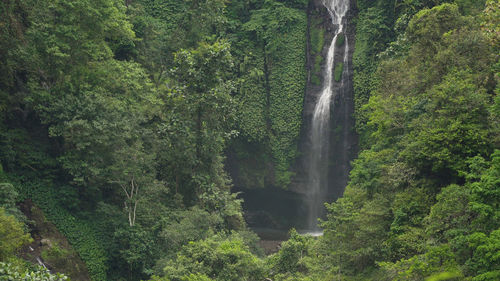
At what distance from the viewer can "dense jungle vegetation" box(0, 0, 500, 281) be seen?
1079 cm

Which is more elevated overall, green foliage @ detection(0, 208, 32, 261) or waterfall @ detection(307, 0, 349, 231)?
waterfall @ detection(307, 0, 349, 231)

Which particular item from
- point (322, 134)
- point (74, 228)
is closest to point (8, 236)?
point (74, 228)

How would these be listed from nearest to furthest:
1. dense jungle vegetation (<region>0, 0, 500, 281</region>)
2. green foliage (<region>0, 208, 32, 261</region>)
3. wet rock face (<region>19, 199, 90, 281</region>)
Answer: dense jungle vegetation (<region>0, 0, 500, 281</region>)
green foliage (<region>0, 208, 32, 261</region>)
wet rock face (<region>19, 199, 90, 281</region>)

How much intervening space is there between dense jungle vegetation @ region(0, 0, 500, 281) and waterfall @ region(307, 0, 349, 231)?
1.98 metres

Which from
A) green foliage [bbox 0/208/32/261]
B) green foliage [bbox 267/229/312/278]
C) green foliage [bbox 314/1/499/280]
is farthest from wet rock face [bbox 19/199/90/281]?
green foliage [bbox 314/1/499/280]

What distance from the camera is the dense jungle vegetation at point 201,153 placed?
10789 millimetres

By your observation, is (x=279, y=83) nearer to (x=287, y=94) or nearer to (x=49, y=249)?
(x=287, y=94)

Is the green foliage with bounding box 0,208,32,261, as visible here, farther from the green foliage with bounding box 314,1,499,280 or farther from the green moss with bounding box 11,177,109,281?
the green foliage with bounding box 314,1,499,280

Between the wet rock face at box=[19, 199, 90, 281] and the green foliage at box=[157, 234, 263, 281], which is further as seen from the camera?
the wet rock face at box=[19, 199, 90, 281]

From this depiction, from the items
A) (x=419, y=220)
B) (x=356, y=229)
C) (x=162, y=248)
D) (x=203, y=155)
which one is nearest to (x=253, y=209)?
(x=203, y=155)

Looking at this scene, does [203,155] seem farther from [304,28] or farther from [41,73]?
[304,28]

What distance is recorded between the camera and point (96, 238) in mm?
16422

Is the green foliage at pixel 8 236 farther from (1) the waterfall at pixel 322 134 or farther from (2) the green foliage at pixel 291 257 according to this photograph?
(1) the waterfall at pixel 322 134

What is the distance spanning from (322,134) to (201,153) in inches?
376
